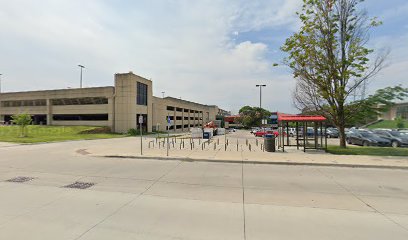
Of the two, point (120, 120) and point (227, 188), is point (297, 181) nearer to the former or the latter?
Result: point (227, 188)

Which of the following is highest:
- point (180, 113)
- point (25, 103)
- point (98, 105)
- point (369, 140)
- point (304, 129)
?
point (25, 103)

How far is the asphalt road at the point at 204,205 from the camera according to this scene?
433cm

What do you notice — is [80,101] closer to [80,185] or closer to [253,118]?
[80,185]

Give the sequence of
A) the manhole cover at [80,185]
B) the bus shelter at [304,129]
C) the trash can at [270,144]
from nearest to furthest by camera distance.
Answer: the manhole cover at [80,185], the trash can at [270,144], the bus shelter at [304,129]

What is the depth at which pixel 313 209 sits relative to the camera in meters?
5.54

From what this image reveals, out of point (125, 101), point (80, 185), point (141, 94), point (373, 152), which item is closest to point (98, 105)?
point (125, 101)

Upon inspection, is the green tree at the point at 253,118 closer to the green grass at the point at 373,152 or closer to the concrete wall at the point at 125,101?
the concrete wall at the point at 125,101

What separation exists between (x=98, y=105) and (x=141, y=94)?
8405 mm

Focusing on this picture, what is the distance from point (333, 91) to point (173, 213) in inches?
672

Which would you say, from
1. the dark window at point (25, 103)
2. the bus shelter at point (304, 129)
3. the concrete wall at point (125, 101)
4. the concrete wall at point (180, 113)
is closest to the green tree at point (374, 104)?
the bus shelter at point (304, 129)

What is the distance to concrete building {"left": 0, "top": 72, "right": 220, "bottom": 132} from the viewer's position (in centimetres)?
4394

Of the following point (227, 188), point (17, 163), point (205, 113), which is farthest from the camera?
point (205, 113)

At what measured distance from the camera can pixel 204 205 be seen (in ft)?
18.9

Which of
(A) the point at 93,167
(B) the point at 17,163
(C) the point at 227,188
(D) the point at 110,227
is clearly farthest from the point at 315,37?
(B) the point at 17,163
